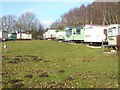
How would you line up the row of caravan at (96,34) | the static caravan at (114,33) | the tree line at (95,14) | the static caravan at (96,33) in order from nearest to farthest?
the static caravan at (114,33), the row of caravan at (96,34), the static caravan at (96,33), the tree line at (95,14)

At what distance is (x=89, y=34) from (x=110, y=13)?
33354mm

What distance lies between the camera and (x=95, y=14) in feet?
253

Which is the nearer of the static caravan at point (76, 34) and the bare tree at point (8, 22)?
the static caravan at point (76, 34)

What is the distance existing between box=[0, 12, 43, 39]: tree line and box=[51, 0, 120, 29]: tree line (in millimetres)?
14090

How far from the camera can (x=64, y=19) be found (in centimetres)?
10550

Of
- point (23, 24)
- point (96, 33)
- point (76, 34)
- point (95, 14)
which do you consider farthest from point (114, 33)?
point (23, 24)

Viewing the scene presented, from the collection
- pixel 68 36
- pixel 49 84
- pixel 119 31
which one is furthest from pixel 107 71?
pixel 68 36

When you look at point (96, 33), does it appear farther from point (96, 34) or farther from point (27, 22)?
point (27, 22)

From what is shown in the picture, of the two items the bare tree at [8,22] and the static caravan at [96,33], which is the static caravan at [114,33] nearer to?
the static caravan at [96,33]

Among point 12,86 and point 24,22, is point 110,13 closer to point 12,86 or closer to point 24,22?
point 24,22

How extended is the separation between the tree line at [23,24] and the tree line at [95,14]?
14.1 m

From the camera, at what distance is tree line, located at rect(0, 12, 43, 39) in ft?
363

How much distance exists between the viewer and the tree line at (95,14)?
68375 millimetres

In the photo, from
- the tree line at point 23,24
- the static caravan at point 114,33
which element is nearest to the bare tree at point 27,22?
the tree line at point 23,24
